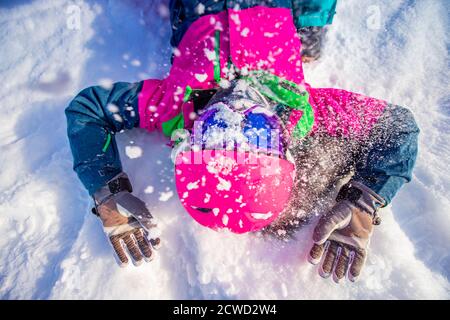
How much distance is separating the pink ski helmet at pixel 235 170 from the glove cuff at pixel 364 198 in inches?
17.9

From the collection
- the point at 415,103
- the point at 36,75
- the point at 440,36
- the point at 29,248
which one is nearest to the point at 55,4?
the point at 36,75

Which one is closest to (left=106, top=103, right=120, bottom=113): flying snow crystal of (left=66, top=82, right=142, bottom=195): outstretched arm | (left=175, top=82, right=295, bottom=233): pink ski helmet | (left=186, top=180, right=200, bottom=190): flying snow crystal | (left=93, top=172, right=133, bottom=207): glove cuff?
(left=66, top=82, right=142, bottom=195): outstretched arm

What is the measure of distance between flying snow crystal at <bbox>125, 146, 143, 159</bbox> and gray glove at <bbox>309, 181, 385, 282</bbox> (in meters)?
0.96

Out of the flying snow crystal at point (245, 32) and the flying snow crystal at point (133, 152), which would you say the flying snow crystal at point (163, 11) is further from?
the flying snow crystal at point (133, 152)

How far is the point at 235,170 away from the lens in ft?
3.27

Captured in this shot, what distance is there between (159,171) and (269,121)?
0.69 metres

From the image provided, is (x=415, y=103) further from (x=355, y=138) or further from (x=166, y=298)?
(x=166, y=298)

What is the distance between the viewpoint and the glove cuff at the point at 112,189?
4.58 ft

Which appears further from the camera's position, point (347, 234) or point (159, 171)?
point (159, 171)

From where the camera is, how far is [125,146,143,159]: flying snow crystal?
1.63 metres

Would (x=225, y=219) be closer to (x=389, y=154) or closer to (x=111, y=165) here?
(x=111, y=165)

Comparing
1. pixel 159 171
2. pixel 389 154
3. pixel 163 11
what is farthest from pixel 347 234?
pixel 163 11

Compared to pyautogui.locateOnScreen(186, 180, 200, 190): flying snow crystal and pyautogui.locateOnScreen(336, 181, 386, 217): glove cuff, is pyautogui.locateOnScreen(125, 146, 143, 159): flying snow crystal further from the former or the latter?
pyautogui.locateOnScreen(336, 181, 386, 217): glove cuff

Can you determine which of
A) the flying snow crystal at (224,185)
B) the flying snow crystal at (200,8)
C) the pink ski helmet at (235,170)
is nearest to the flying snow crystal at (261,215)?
the pink ski helmet at (235,170)
